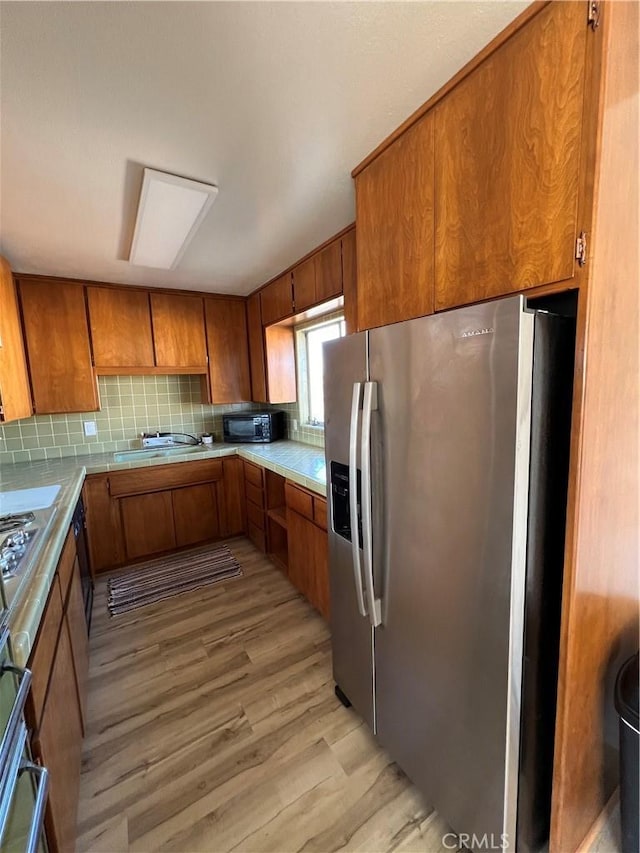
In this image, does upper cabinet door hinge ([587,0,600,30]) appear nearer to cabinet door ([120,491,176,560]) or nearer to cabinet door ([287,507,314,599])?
cabinet door ([287,507,314,599])

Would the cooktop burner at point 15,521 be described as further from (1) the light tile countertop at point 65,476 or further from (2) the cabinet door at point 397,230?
(2) the cabinet door at point 397,230

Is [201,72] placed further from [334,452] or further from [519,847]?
[519,847]

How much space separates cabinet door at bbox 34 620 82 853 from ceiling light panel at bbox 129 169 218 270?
180 cm

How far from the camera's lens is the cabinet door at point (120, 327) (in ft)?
9.31

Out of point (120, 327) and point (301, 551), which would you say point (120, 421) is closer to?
point (120, 327)

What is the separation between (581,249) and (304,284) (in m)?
1.87

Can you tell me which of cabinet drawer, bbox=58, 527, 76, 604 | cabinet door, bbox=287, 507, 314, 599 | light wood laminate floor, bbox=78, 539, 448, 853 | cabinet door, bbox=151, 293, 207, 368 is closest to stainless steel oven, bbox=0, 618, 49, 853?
light wood laminate floor, bbox=78, 539, 448, 853

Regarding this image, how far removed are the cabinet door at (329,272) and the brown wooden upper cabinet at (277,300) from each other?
409mm

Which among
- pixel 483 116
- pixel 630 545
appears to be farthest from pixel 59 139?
pixel 630 545

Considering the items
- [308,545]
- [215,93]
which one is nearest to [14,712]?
[308,545]

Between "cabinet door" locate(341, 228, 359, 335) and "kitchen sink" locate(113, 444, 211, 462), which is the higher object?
"cabinet door" locate(341, 228, 359, 335)

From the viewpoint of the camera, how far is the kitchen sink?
299cm

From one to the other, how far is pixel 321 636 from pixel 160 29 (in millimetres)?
2569

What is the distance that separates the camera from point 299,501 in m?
2.21
